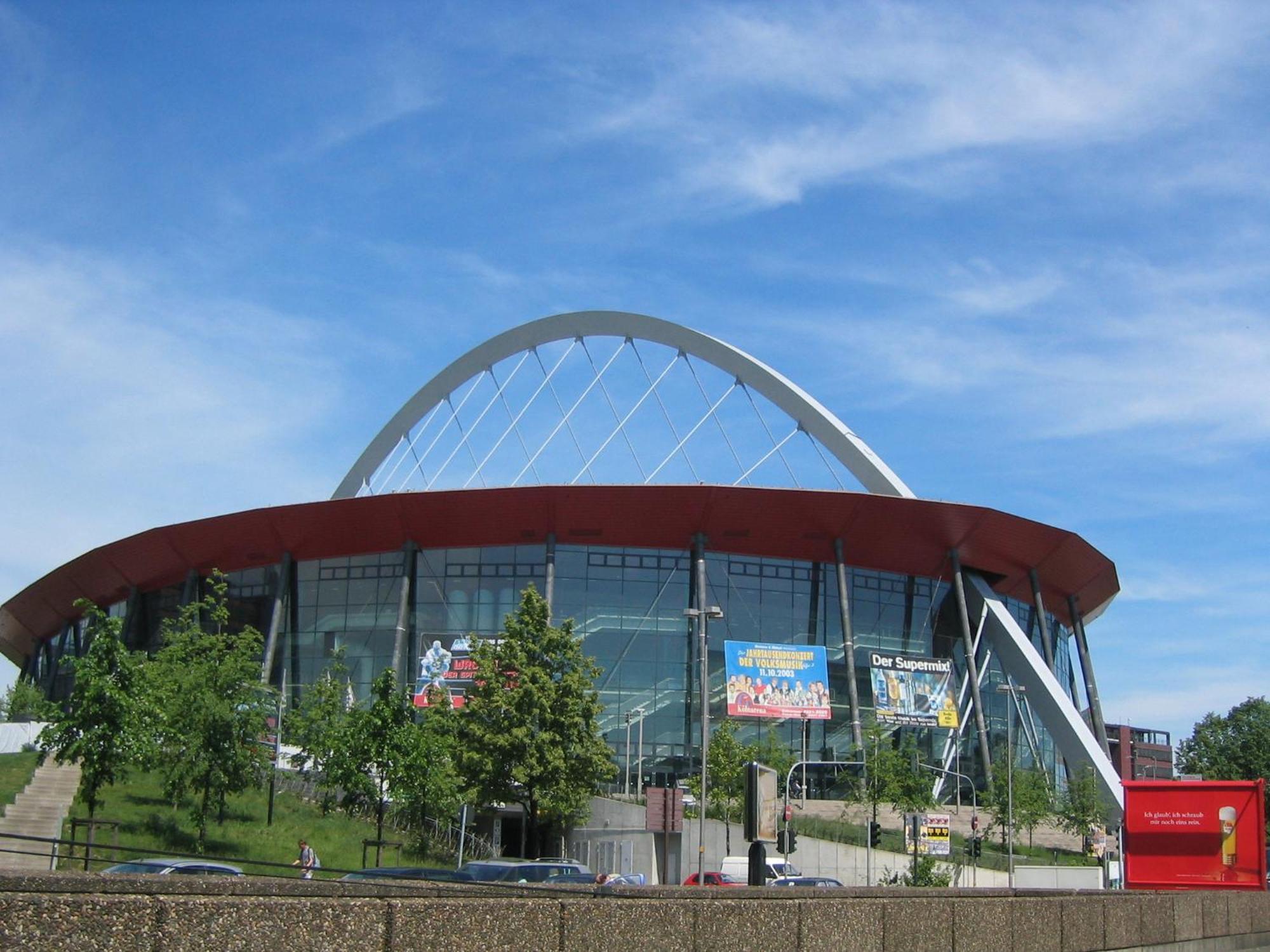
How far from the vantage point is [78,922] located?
19.7 ft

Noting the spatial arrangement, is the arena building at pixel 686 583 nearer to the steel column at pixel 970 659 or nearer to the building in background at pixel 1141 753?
the steel column at pixel 970 659

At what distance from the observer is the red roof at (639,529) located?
6191cm

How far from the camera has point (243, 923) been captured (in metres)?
6.66

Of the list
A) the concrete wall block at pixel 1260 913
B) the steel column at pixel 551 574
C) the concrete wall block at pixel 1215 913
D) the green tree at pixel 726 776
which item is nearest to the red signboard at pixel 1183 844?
the concrete wall block at pixel 1260 913

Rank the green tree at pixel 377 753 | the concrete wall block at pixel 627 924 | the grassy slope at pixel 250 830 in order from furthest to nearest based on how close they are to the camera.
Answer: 1. the green tree at pixel 377 753
2. the grassy slope at pixel 250 830
3. the concrete wall block at pixel 627 924

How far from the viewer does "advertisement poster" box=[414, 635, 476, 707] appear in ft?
205

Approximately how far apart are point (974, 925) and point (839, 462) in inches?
2129

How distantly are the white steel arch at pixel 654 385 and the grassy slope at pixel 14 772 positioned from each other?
24.2m

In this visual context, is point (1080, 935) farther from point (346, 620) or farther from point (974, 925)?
point (346, 620)

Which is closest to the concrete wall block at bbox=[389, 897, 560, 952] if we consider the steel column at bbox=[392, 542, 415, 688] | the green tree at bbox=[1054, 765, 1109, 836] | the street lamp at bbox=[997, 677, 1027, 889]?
the street lamp at bbox=[997, 677, 1027, 889]

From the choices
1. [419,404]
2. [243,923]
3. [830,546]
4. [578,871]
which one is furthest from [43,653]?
[243,923]

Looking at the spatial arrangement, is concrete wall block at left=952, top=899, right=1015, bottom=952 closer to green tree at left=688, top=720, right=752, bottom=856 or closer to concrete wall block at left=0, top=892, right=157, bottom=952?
→ concrete wall block at left=0, top=892, right=157, bottom=952

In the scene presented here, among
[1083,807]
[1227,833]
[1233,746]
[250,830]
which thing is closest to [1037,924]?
[1227,833]

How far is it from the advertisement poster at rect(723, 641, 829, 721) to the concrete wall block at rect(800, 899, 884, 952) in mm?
48822
